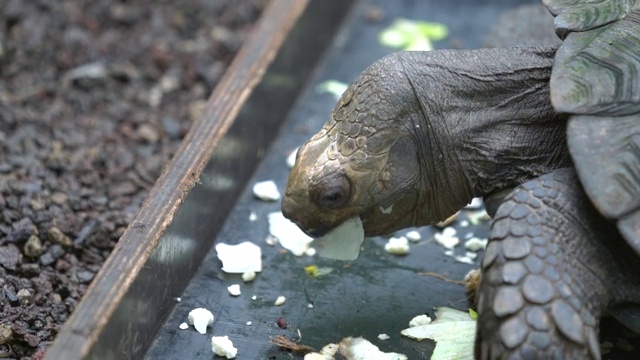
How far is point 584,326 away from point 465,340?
603mm

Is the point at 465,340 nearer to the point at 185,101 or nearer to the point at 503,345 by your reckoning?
the point at 503,345

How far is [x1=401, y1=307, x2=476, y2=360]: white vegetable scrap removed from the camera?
10.8 ft

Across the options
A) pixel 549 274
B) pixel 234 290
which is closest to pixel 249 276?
pixel 234 290

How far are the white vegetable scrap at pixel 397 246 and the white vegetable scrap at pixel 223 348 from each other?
0.80 m

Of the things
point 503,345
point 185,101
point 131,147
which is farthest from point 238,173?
point 503,345

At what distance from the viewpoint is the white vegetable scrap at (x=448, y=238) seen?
3930 mm

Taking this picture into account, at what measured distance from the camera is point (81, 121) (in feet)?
16.6

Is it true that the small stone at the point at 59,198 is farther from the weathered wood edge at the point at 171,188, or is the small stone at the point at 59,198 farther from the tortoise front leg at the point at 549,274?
the tortoise front leg at the point at 549,274

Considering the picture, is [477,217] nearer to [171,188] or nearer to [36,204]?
[171,188]

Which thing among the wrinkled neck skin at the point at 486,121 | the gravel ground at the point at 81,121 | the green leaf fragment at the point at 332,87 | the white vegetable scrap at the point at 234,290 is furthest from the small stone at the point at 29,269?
the green leaf fragment at the point at 332,87

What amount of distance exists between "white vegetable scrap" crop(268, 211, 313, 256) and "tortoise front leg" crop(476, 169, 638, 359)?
43.8 inches

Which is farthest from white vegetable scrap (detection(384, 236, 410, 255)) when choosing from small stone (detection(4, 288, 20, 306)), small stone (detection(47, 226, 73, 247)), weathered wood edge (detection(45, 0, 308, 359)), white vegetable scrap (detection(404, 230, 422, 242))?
small stone (detection(4, 288, 20, 306))

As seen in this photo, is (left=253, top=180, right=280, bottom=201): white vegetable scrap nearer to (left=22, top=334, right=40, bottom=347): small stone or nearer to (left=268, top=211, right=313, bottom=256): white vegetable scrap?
(left=268, top=211, right=313, bottom=256): white vegetable scrap

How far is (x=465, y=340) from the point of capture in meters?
3.33
